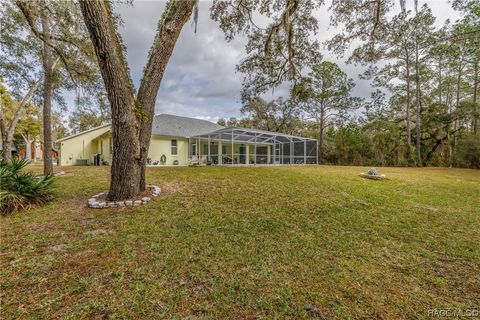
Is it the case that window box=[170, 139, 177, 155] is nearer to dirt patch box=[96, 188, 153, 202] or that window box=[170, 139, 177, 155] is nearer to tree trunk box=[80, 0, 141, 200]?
dirt patch box=[96, 188, 153, 202]

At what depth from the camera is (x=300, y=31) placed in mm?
7168

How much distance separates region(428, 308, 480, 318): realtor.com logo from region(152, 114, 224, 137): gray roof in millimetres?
15371

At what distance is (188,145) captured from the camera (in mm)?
17047

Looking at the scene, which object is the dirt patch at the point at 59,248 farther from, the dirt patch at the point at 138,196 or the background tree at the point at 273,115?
the background tree at the point at 273,115

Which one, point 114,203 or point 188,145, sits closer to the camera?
point 114,203

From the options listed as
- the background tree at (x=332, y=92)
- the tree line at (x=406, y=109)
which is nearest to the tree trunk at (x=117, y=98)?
the tree line at (x=406, y=109)

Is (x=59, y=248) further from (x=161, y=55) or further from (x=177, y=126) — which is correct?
(x=177, y=126)

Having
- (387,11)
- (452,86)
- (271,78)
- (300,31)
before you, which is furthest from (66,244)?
(452,86)

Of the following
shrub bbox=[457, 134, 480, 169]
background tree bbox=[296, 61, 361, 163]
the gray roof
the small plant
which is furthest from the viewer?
background tree bbox=[296, 61, 361, 163]

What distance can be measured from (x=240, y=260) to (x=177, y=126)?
16.0m

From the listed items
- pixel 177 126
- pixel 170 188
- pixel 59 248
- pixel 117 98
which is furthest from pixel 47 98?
pixel 177 126

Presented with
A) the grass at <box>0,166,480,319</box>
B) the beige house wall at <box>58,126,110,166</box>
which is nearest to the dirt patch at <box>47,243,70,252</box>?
the grass at <box>0,166,480,319</box>

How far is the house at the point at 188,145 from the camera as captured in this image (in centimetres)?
1520

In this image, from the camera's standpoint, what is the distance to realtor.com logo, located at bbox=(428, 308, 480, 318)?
191 cm
